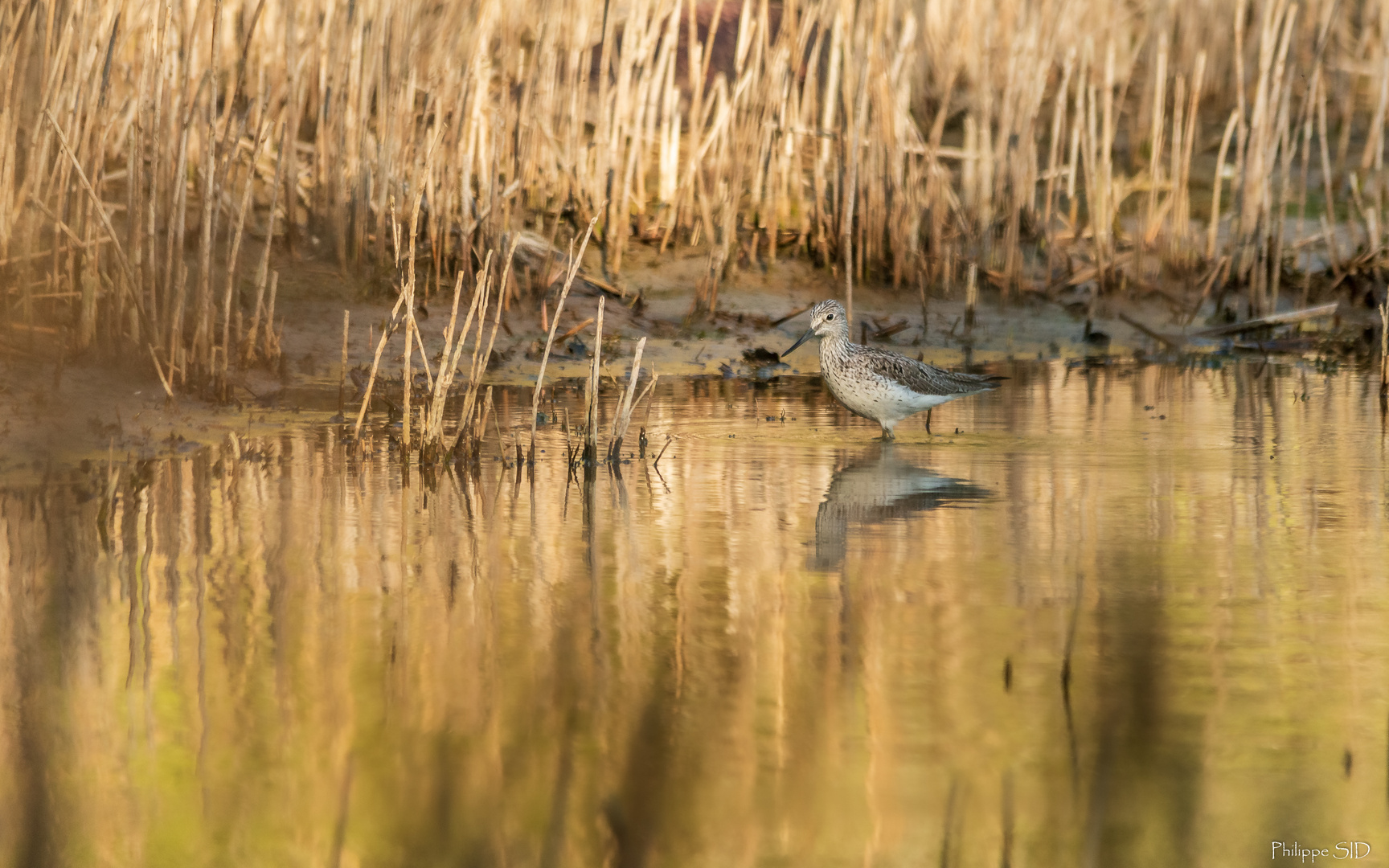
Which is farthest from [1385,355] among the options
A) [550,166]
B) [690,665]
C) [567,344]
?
[690,665]

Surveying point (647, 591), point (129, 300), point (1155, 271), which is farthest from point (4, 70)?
point (1155, 271)

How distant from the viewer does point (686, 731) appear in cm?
369

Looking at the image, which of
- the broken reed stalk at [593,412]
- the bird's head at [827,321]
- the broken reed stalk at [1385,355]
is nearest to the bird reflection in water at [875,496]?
the broken reed stalk at [593,412]

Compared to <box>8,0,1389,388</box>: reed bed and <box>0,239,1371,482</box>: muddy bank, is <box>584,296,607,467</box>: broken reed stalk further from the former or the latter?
<box>0,239,1371,482</box>: muddy bank

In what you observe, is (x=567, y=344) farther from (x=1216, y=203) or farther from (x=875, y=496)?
(x=1216, y=203)

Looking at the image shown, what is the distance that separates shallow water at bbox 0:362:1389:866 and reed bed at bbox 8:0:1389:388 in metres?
1.54

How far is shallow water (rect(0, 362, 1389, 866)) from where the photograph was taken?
320 centimetres

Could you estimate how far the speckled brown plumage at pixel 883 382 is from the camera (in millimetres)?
8203

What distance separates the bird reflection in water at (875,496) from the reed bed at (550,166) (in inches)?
77.5

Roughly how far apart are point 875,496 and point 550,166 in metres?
5.43

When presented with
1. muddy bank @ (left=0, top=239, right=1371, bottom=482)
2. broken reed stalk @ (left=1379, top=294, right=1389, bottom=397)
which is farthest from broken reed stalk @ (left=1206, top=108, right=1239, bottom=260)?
broken reed stalk @ (left=1379, top=294, right=1389, bottom=397)

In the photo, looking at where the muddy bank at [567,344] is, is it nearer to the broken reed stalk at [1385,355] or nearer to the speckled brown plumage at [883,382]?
the speckled brown plumage at [883,382]

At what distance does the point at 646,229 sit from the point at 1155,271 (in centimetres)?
385

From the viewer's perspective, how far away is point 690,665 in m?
4.16
